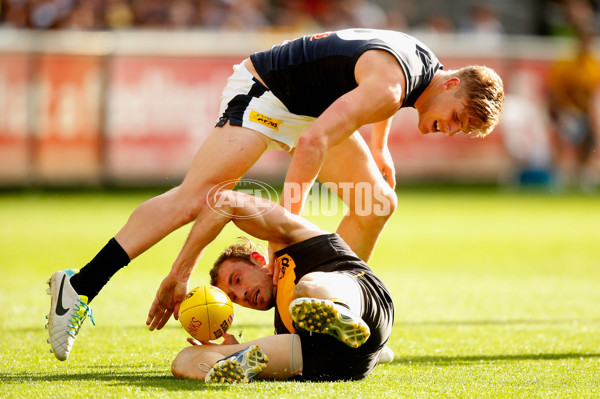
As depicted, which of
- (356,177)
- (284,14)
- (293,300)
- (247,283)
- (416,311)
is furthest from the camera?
(284,14)

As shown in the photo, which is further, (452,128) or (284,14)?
(284,14)

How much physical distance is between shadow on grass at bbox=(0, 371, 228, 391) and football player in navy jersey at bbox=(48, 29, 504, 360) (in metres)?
0.32

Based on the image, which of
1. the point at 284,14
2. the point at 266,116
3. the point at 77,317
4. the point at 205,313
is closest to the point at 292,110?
the point at 266,116

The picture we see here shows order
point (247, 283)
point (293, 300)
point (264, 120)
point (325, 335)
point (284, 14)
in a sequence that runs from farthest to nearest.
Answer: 1. point (284, 14)
2. point (264, 120)
3. point (247, 283)
4. point (325, 335)
5. point (293, 300)

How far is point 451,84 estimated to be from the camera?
484cm

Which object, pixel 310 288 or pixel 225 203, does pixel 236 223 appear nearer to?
pixel 225 203

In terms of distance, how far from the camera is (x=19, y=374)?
4293mm

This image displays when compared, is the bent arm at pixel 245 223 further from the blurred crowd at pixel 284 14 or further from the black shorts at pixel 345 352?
the blurred crowd at pixel 284 14

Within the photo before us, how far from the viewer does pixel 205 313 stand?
4441 millimetres

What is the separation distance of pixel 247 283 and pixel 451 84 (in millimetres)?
1541

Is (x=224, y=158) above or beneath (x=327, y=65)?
beneath

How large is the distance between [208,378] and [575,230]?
29.3ft

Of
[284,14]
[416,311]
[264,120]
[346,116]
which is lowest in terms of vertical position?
[416,311]

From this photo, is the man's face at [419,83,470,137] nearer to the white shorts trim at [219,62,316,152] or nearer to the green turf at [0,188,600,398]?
the white shorts trim at [219,62,316,152]
